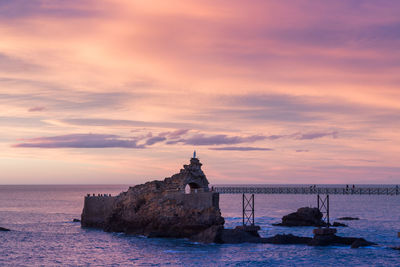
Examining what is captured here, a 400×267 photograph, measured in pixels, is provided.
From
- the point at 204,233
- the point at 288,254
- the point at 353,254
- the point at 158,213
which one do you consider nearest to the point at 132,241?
the point at 158,213

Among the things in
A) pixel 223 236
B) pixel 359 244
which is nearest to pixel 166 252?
pixel 223 236

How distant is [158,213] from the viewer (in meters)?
79.9

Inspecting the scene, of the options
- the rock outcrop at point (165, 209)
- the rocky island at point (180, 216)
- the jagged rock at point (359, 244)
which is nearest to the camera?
the jagged rock at point (359, 244)

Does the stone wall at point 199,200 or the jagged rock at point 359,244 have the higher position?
the stone wall at point 199,200

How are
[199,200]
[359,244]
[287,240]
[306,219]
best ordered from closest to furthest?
1. [359,244]
2. [287,240]
3. [199,200]
4. [306,219]

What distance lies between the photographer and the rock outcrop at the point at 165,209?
75.6 metres

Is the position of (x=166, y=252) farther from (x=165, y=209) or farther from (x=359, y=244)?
(x=359, y=244)

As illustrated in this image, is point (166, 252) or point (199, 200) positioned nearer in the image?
point (166, 252)

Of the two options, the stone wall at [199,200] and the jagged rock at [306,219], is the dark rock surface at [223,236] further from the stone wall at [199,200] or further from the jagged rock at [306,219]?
the jagged rock at [306,219]

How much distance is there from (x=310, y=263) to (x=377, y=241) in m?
22.0

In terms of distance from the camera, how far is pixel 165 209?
79188mm

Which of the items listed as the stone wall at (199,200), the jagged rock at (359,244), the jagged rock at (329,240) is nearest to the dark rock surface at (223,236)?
the stone wall at (199,200)

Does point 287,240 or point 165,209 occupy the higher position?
point 165,209

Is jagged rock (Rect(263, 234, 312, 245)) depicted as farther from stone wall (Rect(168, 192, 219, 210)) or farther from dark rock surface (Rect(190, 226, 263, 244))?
stone wall (Rect(168, 192, 219, 210))
